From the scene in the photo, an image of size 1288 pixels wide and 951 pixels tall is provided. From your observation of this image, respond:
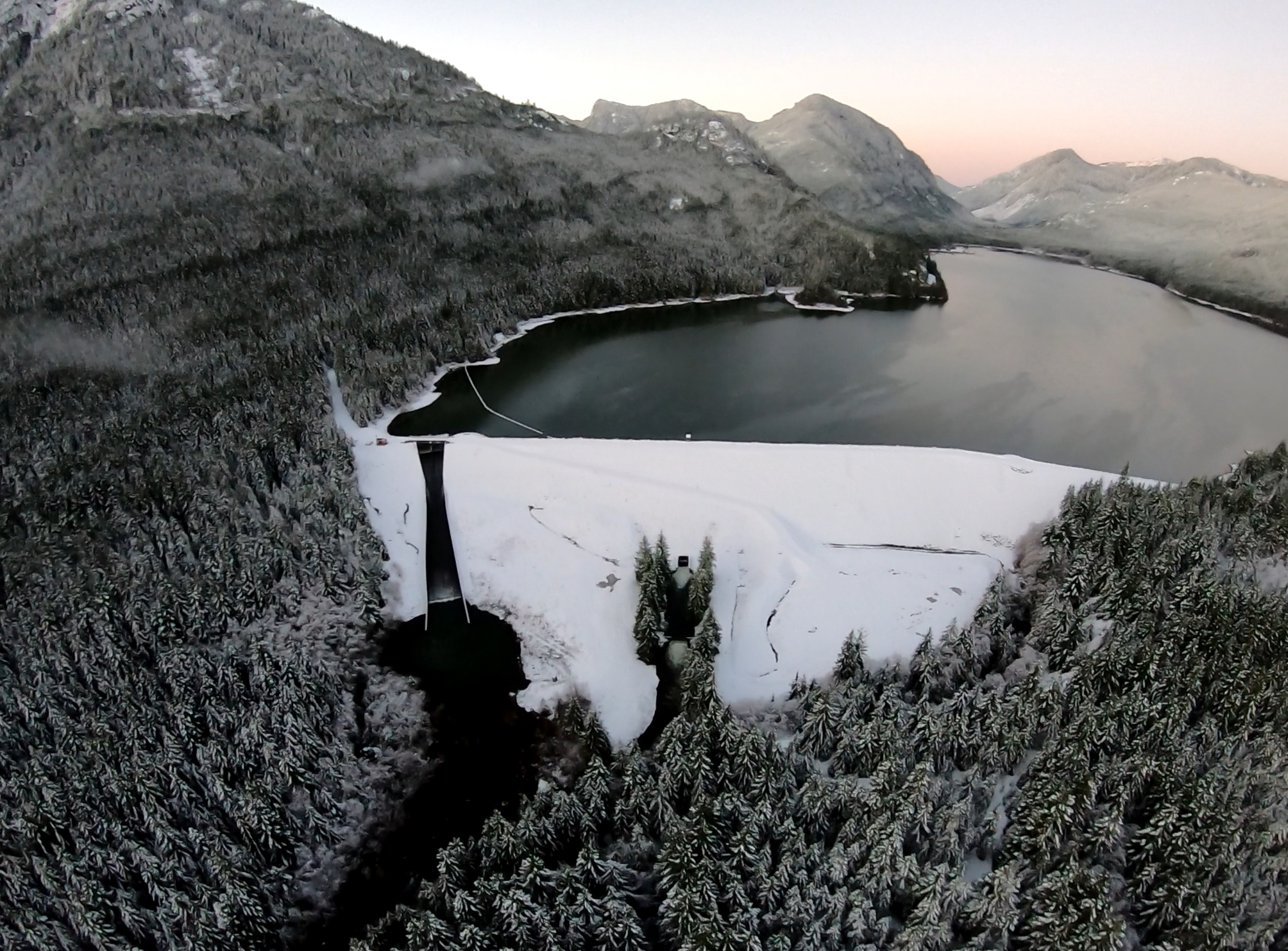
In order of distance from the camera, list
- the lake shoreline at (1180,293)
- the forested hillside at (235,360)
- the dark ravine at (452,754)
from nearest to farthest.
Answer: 1. the forested hillside at (235,360)
2. the dark ravine at (452,754)
3. the lake shoreline at (1180,293)

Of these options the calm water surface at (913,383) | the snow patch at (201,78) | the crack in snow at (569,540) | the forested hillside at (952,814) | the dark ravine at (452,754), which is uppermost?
the snow patch at (201,78)

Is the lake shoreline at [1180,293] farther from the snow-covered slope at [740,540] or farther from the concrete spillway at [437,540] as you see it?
the concrete spillway at [437,540]

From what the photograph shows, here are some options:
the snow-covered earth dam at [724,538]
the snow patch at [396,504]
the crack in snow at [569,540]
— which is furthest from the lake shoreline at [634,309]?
the crack in snow at [569,540]

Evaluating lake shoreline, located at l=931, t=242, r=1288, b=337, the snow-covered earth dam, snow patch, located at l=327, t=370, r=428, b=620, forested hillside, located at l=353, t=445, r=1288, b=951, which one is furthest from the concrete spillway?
lake shoreline, located at l=931, t=242, r=1288, b=337

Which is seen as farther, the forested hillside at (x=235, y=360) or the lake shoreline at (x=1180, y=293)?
the lake shoreline at (x=1180, y=293)

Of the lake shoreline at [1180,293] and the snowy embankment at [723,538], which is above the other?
the lake shoreline at [1180,293]

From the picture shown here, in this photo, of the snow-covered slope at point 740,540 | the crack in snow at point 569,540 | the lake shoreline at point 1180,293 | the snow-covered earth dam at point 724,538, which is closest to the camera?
the snow-covered slope at point 740,540

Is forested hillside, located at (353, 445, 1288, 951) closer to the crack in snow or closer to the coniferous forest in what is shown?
the coniferous forest
